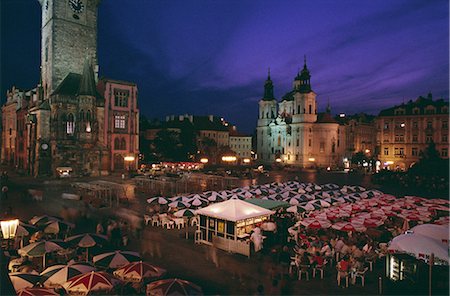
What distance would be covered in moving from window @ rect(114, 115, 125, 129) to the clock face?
61.6ft

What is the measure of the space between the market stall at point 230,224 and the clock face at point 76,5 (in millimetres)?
50200

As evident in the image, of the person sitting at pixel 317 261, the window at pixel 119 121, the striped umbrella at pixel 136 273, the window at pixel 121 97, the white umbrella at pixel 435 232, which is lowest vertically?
the person sitting at pixel 317 261

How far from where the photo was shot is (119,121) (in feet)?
176

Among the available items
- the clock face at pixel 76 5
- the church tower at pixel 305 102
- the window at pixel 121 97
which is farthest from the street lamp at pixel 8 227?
the church tower at pixel 305 102

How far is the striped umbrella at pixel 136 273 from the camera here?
1005 cm

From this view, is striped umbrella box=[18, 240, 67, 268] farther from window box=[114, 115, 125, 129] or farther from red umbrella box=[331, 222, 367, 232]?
window box=[114, 115, 125, 129]

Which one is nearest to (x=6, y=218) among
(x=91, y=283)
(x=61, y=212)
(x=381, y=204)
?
(x=91, y=283)

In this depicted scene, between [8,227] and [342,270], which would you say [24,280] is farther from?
[342,270]

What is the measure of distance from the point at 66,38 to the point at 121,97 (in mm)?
12528

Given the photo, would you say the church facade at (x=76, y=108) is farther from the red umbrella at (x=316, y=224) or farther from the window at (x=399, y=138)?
the window at (x=399, y=138)

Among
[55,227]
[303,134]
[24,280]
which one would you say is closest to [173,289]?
[24,280]

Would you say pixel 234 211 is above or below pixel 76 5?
below

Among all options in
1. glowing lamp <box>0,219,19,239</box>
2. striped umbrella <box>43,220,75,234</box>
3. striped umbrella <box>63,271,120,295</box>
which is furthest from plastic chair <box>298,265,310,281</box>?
striped umbrella <box>43,220,75,234</box>

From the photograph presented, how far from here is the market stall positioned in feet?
50.1
